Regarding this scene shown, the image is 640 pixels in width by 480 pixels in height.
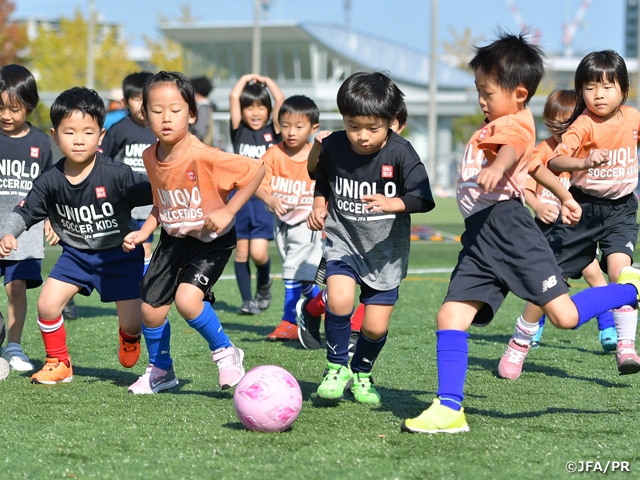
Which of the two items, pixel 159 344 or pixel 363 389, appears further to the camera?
pixel 159 344

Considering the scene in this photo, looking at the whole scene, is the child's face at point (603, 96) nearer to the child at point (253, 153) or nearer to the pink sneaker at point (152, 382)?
the pink sneaker at point (152, 382)

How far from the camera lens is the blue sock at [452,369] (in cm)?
411

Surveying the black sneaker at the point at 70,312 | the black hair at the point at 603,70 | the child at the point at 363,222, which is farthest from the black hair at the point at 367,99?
the black sneaker at the point at 70,312

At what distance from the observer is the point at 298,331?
6707 millimetres

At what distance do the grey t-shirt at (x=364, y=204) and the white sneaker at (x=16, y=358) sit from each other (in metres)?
2.16

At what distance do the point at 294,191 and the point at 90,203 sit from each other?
2.34m

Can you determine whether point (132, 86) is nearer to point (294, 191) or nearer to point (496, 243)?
point (294, 191)

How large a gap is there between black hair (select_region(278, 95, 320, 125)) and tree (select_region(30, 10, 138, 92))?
4690 cm

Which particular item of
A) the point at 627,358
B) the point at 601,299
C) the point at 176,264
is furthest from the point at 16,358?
the point at 627,358

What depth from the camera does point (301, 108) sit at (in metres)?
7.02

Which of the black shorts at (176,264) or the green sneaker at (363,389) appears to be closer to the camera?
the green sneaker at (363,389)

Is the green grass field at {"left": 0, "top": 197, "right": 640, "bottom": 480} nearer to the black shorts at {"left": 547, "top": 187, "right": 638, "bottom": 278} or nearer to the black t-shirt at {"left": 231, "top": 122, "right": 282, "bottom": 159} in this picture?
the black shorts at {"left": 547, "top": 187, "right": 638, "bottom": 278}

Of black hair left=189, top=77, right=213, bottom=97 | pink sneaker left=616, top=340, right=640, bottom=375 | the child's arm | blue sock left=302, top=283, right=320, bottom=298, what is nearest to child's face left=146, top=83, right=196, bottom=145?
the child's arm

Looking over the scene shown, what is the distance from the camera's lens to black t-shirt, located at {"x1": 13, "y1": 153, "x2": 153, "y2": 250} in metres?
5.16
